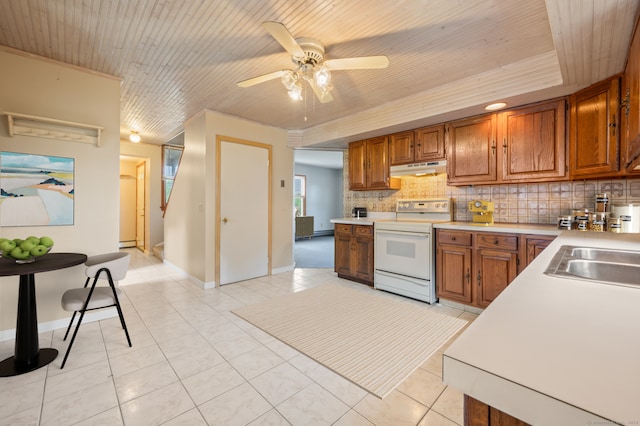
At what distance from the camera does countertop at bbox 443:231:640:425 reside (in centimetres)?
37

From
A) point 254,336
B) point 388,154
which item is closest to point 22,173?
point 254,336

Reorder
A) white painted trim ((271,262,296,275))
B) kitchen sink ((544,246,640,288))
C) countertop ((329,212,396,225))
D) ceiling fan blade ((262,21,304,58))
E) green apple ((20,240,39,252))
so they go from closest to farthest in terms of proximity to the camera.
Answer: kitchen sink ((544,246,640,288)) < ceiling fan blade ((262,21,304,58)) < green apple ((20,240,39,252)) < countertop ((329,212,396,225)) < white painted trim ((271,262,296,275))

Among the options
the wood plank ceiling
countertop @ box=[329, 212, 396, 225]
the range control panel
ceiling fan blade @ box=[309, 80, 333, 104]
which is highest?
the wood plank ceiling

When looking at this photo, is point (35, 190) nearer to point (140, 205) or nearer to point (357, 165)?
point (357, 165)

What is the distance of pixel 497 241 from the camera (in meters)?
2.74

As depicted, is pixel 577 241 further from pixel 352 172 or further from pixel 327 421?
pixel 352 172

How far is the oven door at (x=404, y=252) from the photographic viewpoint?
3213mm

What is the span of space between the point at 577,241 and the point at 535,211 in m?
1.40

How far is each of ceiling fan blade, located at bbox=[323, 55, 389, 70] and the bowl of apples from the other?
99.9 inches

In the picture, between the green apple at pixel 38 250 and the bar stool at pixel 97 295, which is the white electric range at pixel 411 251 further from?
the green apple at pixel 38 250

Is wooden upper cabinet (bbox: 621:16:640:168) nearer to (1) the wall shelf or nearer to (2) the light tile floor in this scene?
(2) the light tile floor

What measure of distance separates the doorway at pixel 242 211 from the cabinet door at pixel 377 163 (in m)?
1.60

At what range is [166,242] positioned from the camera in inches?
208

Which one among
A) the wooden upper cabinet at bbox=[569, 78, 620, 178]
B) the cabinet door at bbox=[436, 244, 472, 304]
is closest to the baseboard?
A: the cabinet door at bbox=[436, 244, 472, 304]
